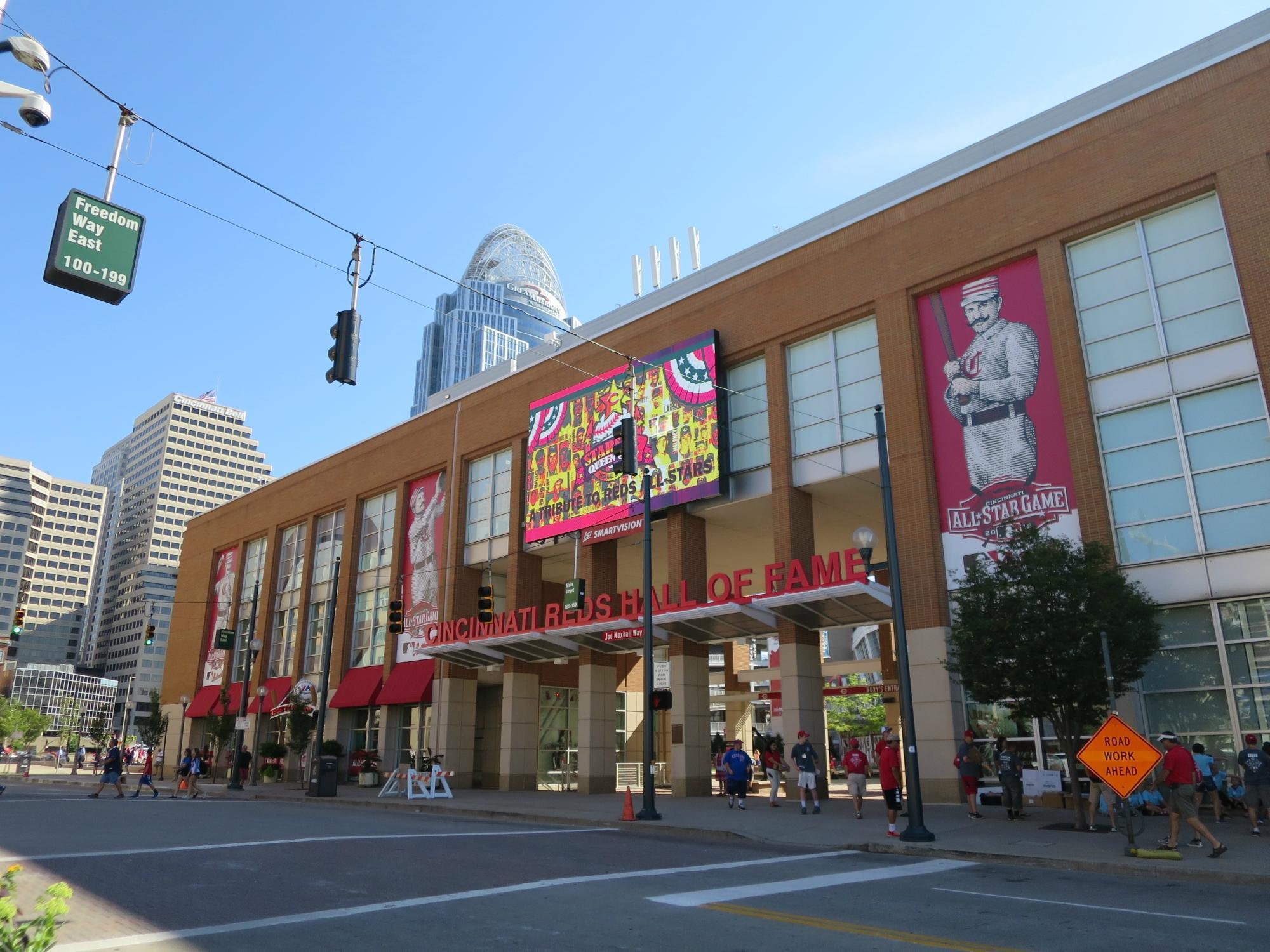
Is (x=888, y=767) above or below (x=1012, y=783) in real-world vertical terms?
above

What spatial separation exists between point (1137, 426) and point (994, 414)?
3296 millimetres

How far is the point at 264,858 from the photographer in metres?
12.7

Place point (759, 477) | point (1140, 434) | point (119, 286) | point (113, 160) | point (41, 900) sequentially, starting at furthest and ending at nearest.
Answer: point (759, 477), point (1140, 434), point (113, 160), point (119, 286), point (41, 900)

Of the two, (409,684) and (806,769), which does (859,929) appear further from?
(409,684)

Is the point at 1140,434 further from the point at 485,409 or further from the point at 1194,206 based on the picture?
the point at 485,409

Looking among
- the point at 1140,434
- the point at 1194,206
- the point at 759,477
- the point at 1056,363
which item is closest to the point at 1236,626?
the point at 1140,434

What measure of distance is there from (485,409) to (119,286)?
27.7 metres

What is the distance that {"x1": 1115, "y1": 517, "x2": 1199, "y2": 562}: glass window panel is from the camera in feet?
66.7

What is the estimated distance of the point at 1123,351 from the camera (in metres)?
22.1

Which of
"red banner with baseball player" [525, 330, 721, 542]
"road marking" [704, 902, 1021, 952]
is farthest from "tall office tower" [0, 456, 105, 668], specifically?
"road marking" [704, 902, 1021, 952]

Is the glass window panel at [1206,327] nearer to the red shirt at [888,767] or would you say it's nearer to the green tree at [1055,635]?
the green tree at [1055,635]

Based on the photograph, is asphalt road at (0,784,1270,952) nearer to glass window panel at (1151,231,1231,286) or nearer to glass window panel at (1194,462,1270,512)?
glass window panel at (1194,462,1270,512)

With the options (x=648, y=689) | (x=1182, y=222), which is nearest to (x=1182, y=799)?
(x=648, y=689)

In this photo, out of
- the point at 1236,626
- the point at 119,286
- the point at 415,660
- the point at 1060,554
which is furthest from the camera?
the point at 415,660
